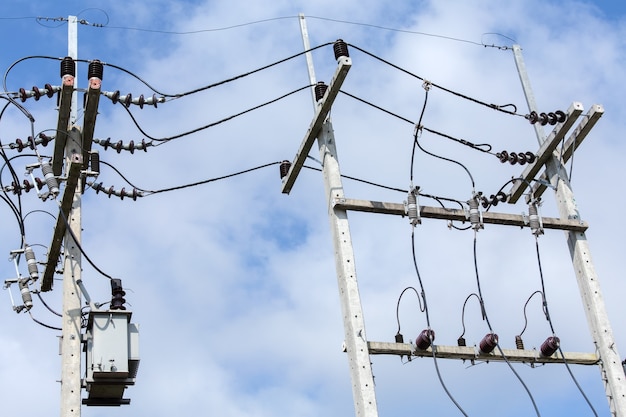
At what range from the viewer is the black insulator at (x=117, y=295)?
31.8ft

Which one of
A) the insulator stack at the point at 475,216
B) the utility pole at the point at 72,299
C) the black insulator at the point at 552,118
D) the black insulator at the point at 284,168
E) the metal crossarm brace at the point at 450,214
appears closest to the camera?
the utility pole at the point at 72,299

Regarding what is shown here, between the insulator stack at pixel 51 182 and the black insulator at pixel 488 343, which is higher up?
the insulator stack at pixel 51 182

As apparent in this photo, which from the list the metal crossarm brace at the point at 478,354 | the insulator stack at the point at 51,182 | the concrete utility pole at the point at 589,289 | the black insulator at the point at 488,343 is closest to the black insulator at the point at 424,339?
the metal crossarm brace at the point at 478,354

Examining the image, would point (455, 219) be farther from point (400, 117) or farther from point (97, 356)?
point (97, 356)

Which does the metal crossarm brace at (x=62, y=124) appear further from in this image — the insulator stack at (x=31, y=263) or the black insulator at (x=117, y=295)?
the black insulator at (x=117, y=295)

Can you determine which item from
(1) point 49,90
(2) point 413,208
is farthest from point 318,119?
(1) point 49,90

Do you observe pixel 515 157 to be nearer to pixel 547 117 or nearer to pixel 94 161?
pixel 547 117

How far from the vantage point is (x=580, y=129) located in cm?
1191

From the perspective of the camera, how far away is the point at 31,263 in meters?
10.4

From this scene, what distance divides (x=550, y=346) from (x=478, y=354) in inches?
30.6

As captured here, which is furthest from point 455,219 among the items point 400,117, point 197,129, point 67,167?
point 67,167

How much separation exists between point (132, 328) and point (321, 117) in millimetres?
2961

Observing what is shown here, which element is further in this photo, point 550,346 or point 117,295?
point 550,346

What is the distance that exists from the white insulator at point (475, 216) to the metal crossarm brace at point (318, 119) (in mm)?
1780
